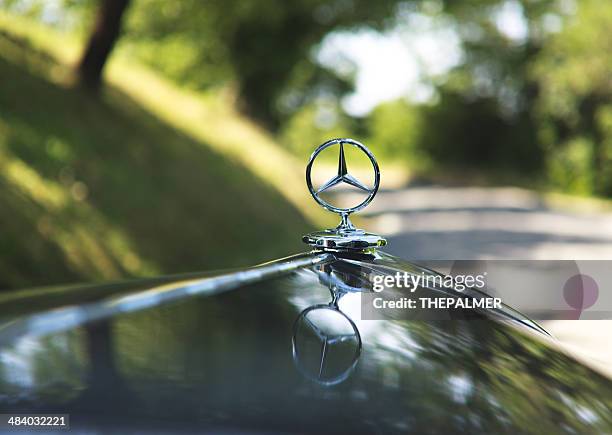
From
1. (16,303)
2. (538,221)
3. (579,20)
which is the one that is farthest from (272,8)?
(579,20)

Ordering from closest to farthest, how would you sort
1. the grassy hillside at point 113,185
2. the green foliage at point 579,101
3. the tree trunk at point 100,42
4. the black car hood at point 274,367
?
the black car hood at point 274,367
the grassy hillside at point 113,185
the tree trunk at point 100,42
the green foliage at point 579,101

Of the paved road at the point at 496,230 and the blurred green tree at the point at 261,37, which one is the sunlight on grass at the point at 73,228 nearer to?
the paved road at the point at 496,230

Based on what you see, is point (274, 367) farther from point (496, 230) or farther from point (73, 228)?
point (496, 230)

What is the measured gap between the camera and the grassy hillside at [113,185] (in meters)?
7.59

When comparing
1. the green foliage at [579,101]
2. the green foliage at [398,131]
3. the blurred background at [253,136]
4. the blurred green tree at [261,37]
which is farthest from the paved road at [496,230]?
the green foliage at [398,131]

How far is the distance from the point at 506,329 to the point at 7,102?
27.2 feet

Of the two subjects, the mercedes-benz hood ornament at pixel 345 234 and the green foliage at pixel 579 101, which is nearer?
the mercedes-benz hood ornament at pixel 345 234

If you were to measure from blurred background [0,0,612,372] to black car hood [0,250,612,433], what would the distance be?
5569mm

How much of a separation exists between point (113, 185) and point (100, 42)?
259 cm

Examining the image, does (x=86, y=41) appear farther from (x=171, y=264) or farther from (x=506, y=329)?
(x=506, y=329)

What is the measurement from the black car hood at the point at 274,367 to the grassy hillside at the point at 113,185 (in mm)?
5491

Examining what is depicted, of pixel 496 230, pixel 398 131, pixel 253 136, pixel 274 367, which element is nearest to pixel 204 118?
pixel 253 136

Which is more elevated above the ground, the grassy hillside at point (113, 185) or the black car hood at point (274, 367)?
the grassy hillside at point (113, 185)

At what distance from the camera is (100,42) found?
35.4 feet
